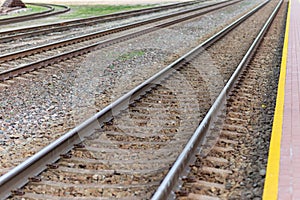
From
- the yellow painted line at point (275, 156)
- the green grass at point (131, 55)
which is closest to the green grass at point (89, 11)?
the green grass at point (131, 55)

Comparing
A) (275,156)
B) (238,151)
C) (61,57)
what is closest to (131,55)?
(61,57)

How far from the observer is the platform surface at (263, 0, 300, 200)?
4660mm

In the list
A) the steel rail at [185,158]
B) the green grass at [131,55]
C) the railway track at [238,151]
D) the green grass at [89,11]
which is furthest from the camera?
the green grass at [89,11]

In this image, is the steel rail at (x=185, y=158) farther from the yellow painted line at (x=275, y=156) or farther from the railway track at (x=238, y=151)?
the yellow painted line at (x=275, y=156)

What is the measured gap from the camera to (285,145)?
19.5 ft

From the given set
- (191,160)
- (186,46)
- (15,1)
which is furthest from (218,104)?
(15,1)

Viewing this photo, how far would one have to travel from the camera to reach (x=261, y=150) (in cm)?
606

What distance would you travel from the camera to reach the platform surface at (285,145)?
15.3ft

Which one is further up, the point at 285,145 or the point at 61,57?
the point at 61,57

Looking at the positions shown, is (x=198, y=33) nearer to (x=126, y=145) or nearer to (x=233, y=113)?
(x=233, y=113)

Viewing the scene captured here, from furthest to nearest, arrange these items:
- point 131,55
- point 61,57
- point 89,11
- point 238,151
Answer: point 89,11 < point 131,55 < point 61,57 < point 238,151

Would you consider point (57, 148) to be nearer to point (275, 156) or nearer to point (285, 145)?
point (275, 156)

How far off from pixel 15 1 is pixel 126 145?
108 ft

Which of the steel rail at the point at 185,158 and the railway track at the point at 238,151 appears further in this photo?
the railway track at the point at 238,151
